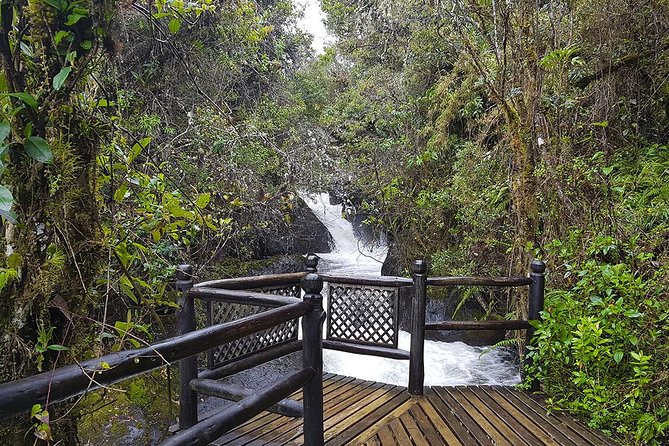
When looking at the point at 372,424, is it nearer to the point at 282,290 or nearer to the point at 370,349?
the point at 370,349

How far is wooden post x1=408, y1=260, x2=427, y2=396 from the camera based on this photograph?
128 inches

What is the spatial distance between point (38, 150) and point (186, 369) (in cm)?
196

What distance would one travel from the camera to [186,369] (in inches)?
103

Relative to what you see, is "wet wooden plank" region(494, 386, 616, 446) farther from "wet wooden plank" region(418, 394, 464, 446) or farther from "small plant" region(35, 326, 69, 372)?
"small plant" region(35, 326, 69, 372)

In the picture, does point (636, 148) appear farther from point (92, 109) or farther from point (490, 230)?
point (92, 109)

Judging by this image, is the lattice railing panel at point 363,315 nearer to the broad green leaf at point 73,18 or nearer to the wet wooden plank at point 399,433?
the wet wooden plank at point 399,433

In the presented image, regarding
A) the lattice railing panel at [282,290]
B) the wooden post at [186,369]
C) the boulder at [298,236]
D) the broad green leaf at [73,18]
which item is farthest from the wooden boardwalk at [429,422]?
the boulder at [298,236]

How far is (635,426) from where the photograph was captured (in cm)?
253

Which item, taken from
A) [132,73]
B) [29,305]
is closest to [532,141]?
[29,305]

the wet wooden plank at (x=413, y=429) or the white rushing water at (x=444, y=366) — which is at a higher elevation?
the wet wooden plank at (x=413, y=429)

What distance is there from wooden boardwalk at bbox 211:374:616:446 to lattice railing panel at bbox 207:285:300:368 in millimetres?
471

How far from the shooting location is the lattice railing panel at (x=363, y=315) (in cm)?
338

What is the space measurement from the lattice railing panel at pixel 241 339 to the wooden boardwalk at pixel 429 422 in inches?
18.5

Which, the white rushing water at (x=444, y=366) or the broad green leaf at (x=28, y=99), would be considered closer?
the broad green leaf at (x=28, y=99)
